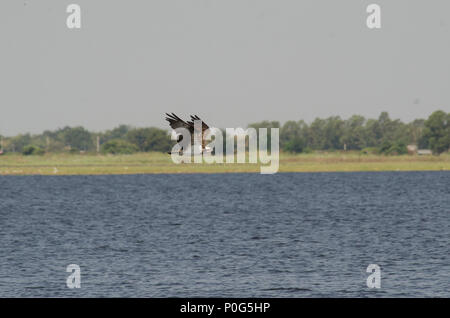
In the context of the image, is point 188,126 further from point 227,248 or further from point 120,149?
point 120,149

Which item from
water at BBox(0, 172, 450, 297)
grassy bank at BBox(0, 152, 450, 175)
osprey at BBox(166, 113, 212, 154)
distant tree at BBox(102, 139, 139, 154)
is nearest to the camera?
osprey at BBox(166, 113, 212, 154)

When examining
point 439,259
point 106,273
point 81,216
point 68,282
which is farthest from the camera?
point 81,216

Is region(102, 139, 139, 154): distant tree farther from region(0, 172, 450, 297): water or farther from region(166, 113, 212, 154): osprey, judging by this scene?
region(166, 113, 212, 154): osprey

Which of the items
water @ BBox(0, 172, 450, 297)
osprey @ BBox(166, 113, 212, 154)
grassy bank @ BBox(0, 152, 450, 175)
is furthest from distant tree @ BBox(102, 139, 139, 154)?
osprey @ BBox(166, 113, 212, 154)

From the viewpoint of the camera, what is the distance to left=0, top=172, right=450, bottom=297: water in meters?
34.2

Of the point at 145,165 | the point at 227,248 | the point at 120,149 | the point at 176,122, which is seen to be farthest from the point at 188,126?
the point at 120,149

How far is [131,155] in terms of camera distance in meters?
191

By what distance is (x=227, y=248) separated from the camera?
4988cm

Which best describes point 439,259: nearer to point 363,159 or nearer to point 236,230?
point 236,230

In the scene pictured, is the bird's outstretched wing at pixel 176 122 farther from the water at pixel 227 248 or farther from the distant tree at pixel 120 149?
the distant tree at pixel 120 149

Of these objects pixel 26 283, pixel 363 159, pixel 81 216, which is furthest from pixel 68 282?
pixel 363 159

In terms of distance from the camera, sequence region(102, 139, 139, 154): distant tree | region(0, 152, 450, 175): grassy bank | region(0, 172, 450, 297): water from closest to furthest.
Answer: region(0, 172, 450, 297): water, region(0, 152, 450, 175): grassy bank, region(102, 139, 139, 154): distant tree

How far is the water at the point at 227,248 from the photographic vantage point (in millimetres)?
34250

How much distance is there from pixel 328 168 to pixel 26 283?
167 metres
